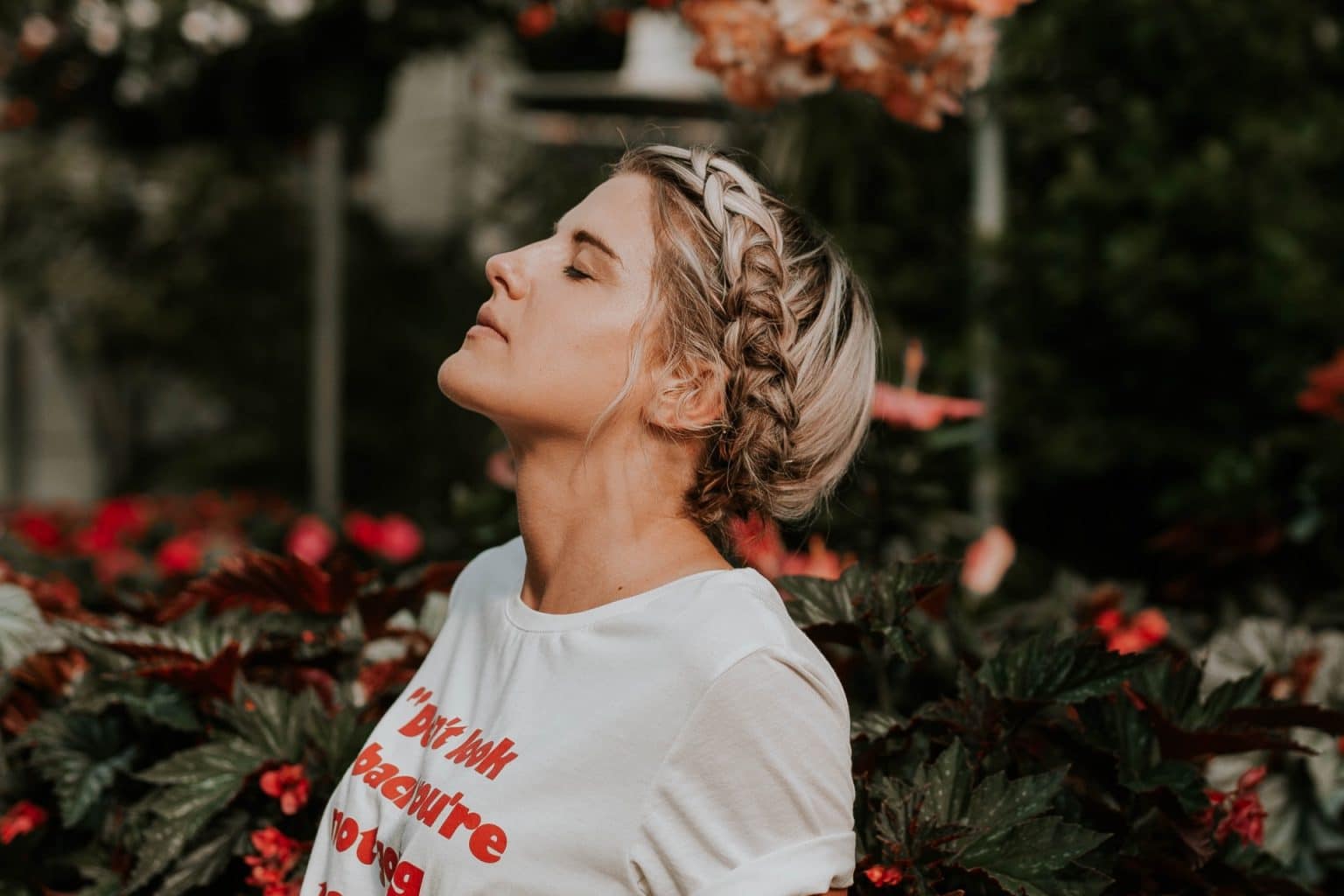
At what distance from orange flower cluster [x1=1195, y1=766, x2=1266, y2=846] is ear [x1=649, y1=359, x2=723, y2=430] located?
72cm

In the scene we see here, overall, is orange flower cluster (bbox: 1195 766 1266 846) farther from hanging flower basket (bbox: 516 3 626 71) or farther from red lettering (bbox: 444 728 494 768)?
hanging flower basket (bbox: 516 3 626 71)

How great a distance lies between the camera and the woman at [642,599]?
3.45 ft

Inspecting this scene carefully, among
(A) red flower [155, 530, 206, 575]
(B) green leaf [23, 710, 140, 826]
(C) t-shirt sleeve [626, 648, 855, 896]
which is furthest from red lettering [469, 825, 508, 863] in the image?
(A) red flower [155, 530, 206, 575]

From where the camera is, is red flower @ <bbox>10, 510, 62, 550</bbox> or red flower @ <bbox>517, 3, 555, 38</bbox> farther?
Result: red flower @ <bbox>10, 510, 62, 550</bbox>

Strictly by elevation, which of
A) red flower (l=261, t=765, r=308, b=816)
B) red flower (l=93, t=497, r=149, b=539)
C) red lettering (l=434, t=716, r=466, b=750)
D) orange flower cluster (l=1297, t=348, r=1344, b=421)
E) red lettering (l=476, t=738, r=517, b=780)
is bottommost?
red flower (l=93, t=497, r=149, b=539)

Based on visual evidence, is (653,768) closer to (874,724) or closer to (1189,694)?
(874,724)

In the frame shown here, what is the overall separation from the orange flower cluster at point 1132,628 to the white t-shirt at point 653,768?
3.26ft

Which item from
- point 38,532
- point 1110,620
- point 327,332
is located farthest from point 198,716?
point 327,332

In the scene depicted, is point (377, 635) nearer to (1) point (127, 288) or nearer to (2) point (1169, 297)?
(2) point (1169, 297)

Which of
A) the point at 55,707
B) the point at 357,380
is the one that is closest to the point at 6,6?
the point at 55,707

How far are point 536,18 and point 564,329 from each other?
2.72 metres

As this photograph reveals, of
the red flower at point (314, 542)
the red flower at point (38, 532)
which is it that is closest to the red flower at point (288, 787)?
the red flower at point (314, 542)

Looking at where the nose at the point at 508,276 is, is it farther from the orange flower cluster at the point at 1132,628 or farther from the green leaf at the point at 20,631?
the orange flower cluster at the point at 1132,628

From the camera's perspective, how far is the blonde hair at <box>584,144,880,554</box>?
1.24 m
